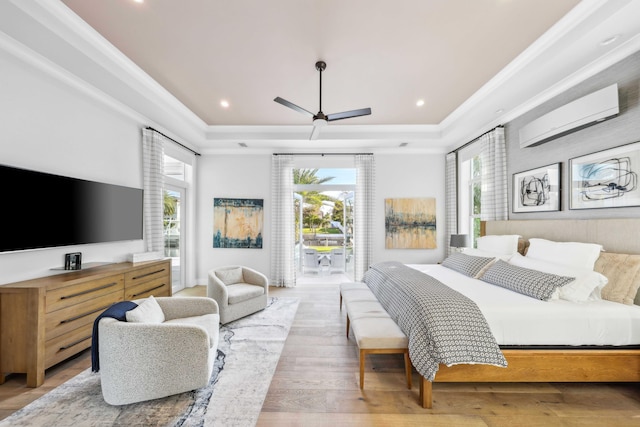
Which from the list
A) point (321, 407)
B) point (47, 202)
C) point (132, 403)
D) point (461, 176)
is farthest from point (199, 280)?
point (461, 176)

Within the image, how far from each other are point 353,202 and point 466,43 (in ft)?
11.1

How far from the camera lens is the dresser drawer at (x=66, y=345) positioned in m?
2.15

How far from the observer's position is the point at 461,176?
5039 millimetres

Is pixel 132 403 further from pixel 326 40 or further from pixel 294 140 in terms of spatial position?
pixel 294 140

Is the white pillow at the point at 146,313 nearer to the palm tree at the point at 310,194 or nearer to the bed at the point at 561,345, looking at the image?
the bed at the point at 561,345

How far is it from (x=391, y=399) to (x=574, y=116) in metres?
3.13

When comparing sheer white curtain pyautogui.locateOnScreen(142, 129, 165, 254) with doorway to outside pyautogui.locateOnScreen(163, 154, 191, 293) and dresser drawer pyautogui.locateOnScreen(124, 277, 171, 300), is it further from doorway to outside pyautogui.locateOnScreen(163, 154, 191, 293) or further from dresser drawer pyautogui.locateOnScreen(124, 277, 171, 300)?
doorway to outside pyautogui.locateOnScreen(163, 154, 191, 293)

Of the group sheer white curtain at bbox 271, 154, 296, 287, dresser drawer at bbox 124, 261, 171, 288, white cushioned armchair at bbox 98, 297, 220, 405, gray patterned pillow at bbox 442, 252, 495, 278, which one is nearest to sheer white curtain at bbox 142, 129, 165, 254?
dresser drawer at bbox 124, 261, 171, 288

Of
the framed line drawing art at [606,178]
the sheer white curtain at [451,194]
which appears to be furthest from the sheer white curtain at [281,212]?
the framed line drawing art at [606,178]

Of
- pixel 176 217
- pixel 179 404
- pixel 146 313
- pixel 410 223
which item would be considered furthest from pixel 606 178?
pixel 176 217

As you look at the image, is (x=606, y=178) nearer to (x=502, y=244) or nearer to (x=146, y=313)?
(x=502, y=244)

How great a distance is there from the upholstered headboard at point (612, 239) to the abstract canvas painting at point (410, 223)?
2287mm

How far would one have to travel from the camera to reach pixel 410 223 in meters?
5.34

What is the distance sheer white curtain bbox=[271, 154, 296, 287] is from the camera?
530cm
